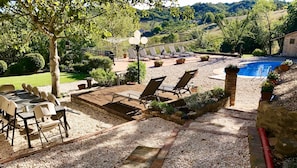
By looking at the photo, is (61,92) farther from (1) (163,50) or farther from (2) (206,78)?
(1) (163,50)

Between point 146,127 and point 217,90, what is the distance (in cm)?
269

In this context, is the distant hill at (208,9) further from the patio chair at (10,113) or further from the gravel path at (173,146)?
the gravel path at (173,146)

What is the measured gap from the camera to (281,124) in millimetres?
4098

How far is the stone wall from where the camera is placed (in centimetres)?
334

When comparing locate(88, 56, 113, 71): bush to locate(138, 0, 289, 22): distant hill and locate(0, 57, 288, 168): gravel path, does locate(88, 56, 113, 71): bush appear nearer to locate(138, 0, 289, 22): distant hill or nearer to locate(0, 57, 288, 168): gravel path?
locate(0, 57, 288, 168): gravel path

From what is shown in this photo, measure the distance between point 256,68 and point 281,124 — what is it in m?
15.3

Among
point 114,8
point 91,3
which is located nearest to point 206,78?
point 114,8

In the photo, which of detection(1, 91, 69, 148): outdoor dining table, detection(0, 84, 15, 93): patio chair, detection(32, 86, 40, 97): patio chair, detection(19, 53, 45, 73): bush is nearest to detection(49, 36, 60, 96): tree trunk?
detection(0, 84, 15, 93): patio chair

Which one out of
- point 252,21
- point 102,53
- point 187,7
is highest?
point 252,21

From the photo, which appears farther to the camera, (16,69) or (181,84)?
(16,69)

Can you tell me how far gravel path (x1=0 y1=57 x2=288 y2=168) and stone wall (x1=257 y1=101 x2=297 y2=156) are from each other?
0.48 meters

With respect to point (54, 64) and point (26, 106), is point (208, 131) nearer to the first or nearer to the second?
point (26, 106)

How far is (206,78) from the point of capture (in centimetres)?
1367

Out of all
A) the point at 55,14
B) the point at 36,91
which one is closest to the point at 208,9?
→ the point at 55,14
